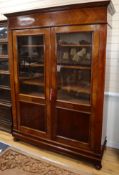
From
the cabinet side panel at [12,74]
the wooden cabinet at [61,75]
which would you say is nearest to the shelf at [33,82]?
the wooden cabinet at [61,75]

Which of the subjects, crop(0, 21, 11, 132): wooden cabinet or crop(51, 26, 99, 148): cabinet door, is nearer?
crop(51, 26, 99, 148): cabinet door

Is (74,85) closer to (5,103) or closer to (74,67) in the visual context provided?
(74,67)

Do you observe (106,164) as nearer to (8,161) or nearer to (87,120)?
(87,120)

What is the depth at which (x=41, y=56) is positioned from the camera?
239 cm

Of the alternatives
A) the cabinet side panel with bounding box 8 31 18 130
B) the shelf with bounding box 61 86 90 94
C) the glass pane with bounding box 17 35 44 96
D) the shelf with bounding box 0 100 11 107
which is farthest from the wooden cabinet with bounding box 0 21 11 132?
the shelf with bounding box 61 86 90 94

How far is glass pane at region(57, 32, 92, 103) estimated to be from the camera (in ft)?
6.97

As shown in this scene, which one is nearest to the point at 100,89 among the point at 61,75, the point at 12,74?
the point at 61,75

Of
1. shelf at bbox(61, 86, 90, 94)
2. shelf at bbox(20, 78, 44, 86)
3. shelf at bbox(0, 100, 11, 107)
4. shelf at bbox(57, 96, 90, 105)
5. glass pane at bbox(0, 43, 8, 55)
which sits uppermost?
glass pane at bbox(0, 43, 8, 55)

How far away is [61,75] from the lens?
2.30 metres

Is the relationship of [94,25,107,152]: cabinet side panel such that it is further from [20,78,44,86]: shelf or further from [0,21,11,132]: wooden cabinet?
[0,21,11,132]: wooden cabinet

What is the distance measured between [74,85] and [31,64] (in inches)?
28.0

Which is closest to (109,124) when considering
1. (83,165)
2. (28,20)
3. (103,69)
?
(83,165)

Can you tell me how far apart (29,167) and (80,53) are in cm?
158

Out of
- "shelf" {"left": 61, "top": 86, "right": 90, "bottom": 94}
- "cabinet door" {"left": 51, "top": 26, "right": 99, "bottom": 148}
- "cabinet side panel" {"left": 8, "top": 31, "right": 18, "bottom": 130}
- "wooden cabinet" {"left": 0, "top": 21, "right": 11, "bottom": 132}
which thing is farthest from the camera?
"wooden cabinet" {"left": 0, "top": 21, "right": 11, "bottom": 132}
